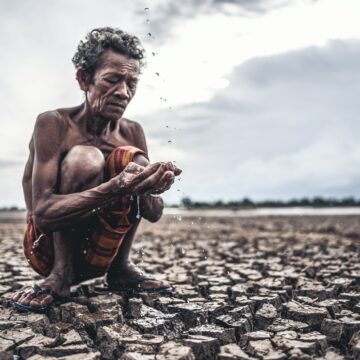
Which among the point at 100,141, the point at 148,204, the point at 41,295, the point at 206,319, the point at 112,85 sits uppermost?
the point at 112,85

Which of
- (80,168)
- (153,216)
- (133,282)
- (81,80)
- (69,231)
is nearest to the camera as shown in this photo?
(80,168)

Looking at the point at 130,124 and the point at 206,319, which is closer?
the point at 206,319

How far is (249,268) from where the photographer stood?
326cm

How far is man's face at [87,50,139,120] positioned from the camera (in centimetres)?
212

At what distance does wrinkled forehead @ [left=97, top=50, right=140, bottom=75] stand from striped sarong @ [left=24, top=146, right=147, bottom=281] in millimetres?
394

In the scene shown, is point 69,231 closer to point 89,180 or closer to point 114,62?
point 89,180

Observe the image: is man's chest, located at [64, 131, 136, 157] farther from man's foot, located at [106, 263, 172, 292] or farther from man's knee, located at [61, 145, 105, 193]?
man's foot, located at [106, 263, 172, 292]

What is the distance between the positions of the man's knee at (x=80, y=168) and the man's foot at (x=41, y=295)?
18.8 inches

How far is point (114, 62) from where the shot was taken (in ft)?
7.02

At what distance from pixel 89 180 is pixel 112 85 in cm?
49

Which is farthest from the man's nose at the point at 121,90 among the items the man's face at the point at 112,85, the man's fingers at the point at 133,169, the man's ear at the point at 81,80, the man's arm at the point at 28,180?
the man's arm at the point at 28,180

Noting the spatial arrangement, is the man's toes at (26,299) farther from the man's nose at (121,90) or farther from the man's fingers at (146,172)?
the man's nose at (121,90)

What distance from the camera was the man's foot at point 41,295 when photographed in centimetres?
201

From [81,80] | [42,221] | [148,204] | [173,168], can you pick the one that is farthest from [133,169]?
[81,80]
